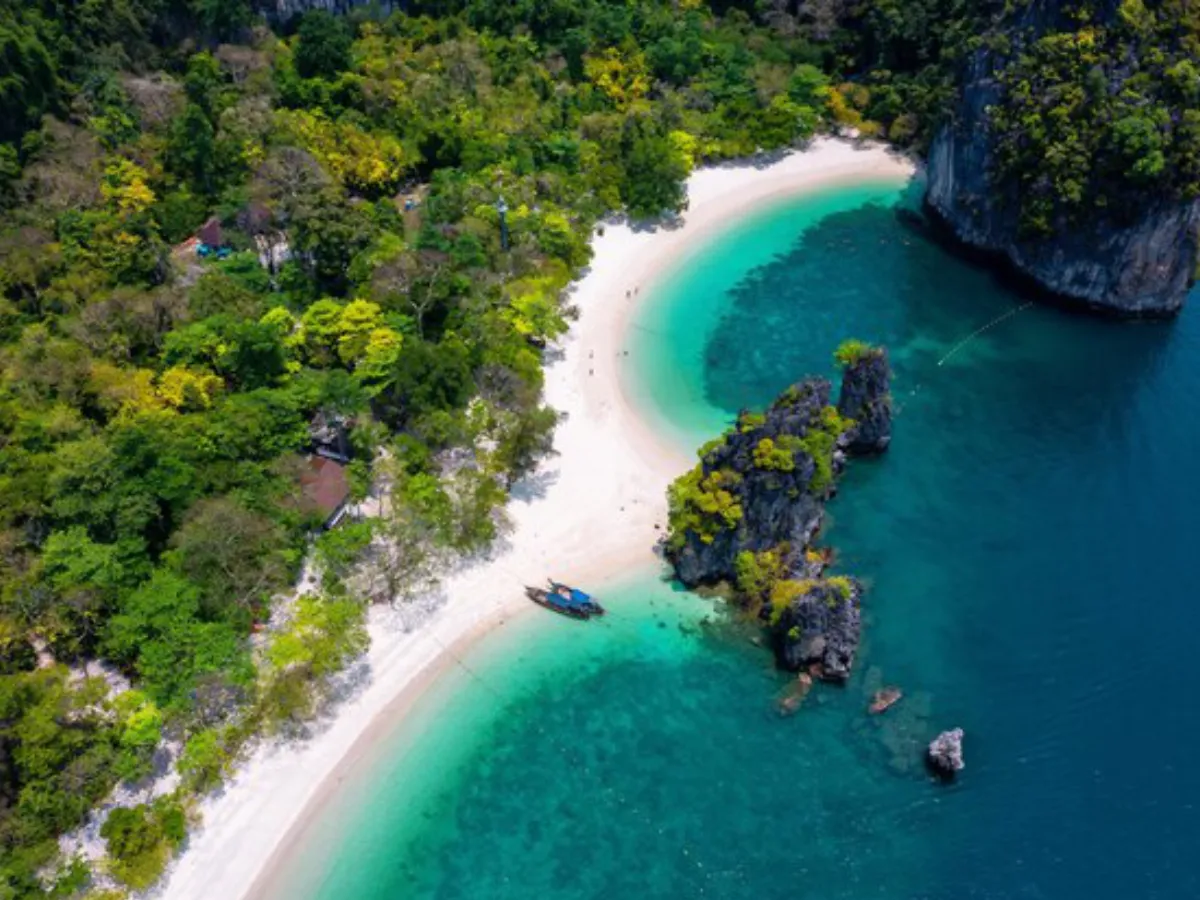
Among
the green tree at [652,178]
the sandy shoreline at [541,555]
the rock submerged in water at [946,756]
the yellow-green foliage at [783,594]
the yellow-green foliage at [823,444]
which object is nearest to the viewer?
the sandy shoreline at [541,555]

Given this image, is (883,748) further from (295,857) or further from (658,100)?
(658,100)

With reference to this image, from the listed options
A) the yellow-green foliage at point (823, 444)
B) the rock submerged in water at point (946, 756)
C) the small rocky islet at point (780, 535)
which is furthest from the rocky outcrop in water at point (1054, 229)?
the rock submerged in water at point (946, 756)

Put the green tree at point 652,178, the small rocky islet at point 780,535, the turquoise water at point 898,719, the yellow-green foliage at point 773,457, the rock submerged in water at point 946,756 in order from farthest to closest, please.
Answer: the green tree at point 652,178, the yellow-green foliage at point 773,457, the small rocky islet at point 780,535, the rock submerged in water at point 946,756, the turquoise water at point 898,719

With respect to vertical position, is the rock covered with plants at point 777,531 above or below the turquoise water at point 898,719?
above

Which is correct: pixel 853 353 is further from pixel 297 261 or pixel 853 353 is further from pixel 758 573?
pixel 297 261

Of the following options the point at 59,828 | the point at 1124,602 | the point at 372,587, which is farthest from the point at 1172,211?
the point at 59,828

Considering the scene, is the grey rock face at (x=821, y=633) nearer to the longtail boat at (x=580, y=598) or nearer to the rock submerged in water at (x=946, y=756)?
the rock submerged in water at (x=946, y=756)

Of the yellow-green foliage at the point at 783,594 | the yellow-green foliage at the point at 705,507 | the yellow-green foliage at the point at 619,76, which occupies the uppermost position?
the yellow-green foliage at the point at 619,76

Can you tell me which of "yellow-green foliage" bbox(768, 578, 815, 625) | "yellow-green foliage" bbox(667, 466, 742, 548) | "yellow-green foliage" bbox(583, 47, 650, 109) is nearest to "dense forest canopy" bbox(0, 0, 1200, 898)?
"yellow-green foliage" bbox(583, 47, 650, 109)

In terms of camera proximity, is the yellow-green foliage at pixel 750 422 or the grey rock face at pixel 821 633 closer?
the grey rock face at pixel 821 633
